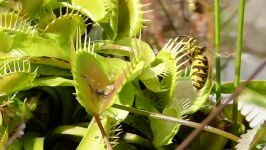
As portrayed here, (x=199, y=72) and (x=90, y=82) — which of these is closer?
(x=90, y=82)

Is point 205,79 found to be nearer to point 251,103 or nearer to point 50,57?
point 251,103

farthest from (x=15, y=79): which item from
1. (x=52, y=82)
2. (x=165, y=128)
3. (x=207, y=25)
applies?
(x=207, y=25)

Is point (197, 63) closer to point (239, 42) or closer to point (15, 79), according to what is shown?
point (239, 42)

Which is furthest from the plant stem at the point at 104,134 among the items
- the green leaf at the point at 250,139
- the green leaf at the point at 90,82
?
the green leaf at the point at 250,139

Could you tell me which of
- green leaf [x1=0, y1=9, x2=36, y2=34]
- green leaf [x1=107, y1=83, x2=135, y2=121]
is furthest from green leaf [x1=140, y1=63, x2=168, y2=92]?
green leaf [x1=0, y1=9, x2=36, y2=34]

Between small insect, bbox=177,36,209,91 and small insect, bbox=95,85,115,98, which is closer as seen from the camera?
small insect, bbox=95,85,115,98

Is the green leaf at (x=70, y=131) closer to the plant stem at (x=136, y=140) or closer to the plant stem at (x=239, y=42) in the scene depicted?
the plant stem at (x=136, y=140)

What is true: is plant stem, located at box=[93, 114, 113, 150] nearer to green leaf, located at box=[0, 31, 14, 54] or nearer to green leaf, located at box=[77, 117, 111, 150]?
green leaf, located at box=[77, 117, 111, 150]
